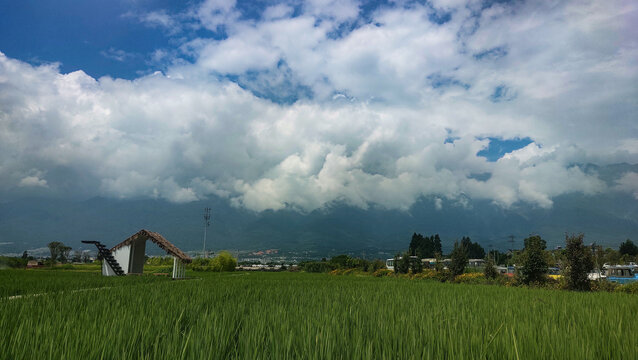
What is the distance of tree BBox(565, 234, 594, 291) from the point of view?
14.8 metres

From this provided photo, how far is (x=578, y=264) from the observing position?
14.9 metres

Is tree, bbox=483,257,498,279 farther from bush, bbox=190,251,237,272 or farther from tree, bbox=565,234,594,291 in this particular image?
bush, bbox=190,251,237,272

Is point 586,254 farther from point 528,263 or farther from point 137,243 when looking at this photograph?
point 137,243

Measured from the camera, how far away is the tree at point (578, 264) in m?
14.8

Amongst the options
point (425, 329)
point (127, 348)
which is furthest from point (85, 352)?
point (425, 329)

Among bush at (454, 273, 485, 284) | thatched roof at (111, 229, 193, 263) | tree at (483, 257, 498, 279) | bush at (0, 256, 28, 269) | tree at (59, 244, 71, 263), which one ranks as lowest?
tree at (59, 244, 71, 263)

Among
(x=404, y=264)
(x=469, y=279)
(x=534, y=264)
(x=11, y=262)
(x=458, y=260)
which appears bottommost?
(x=11, y=262)

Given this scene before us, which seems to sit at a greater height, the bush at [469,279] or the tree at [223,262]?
the bush at [469,279]

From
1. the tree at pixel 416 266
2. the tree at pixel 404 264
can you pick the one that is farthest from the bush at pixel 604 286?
the tree at pixel 404 264

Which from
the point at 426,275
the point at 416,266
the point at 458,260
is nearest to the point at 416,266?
the point at 416,266

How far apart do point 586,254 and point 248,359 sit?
17769mm

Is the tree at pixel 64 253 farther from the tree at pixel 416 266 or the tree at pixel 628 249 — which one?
the tree at pixel 628 249

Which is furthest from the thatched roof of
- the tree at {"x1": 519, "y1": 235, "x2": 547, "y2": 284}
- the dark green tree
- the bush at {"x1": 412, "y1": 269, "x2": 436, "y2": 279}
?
the dark green tree

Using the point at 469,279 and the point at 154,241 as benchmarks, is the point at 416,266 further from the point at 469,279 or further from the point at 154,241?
the point at 154,241
